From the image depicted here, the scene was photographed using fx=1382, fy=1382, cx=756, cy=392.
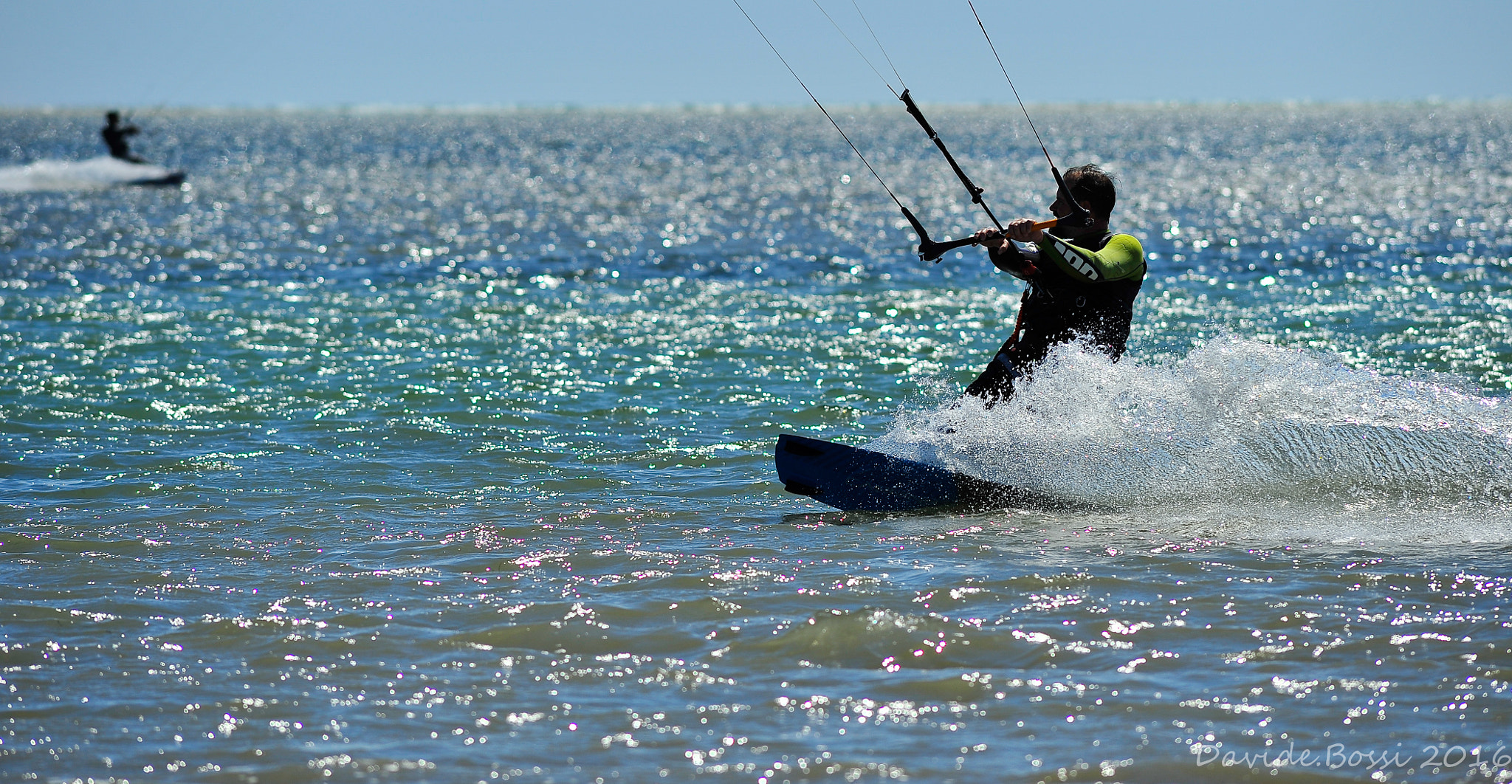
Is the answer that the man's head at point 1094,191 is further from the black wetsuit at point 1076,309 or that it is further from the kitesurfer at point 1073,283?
the black wetsuit at point 1076,309

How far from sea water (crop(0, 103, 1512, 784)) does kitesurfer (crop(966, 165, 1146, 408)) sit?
6.2 inches

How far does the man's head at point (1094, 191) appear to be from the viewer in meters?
7.15

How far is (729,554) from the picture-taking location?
6.61 m

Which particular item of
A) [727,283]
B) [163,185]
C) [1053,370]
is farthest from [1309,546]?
[163,185]

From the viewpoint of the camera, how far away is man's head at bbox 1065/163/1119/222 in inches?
282

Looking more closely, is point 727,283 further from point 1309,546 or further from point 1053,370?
point 1309,546

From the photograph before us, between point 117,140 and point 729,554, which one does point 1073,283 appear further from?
point 117,140

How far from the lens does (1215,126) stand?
15062cm

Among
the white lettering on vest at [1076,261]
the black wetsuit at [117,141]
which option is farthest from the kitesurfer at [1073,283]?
the black wetsuit at [117,141]

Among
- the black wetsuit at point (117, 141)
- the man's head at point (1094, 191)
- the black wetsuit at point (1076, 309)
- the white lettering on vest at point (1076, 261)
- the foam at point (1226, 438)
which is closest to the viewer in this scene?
the white lettering on vest at point (1076, 261)

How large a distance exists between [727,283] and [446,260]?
5503mm

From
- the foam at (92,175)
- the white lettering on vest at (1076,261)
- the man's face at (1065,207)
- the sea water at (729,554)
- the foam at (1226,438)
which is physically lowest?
the sea water at (729,554)

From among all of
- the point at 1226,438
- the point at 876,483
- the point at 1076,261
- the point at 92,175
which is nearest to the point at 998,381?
the point at 876,483

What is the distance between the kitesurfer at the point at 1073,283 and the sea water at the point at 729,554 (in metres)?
0.16
